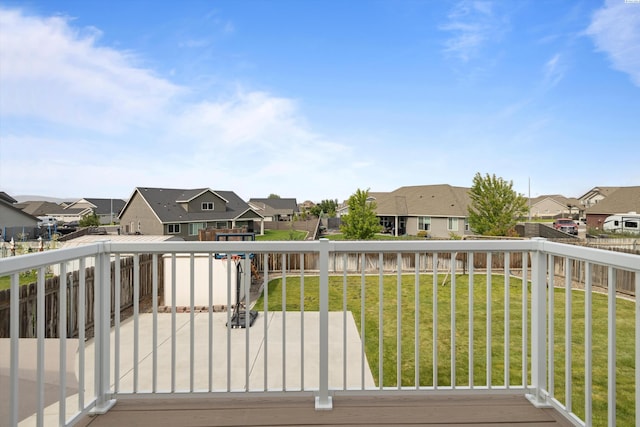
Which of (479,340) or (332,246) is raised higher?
(332,246)

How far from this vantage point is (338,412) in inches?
71.1

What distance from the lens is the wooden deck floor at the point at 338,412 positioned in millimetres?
1719

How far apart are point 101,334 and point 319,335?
1247 mm

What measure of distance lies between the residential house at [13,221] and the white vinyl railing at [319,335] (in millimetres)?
19313

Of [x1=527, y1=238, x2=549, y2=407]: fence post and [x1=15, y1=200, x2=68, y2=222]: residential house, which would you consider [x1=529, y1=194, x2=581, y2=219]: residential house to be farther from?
[x1=15, y1=200, x2=68, y2=222]: residential house

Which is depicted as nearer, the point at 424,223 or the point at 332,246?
the point at 332,246

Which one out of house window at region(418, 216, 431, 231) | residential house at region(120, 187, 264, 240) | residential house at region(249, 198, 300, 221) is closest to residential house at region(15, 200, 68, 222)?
residential house at region(249, 198, 300, 221)

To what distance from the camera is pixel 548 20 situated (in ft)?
38.8

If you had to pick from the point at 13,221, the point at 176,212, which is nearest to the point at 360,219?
the point at 176,212

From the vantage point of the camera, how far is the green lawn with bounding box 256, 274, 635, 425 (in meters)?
3.80

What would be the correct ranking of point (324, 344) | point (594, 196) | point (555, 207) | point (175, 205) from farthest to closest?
point (555, 207)
point (594, 196)
point (175, 205)
point (324, 344)

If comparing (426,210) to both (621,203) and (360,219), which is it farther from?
(621,203)

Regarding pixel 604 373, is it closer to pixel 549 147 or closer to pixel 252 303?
pixel 252 303

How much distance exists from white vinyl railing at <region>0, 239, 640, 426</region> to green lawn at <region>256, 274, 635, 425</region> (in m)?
0.04
